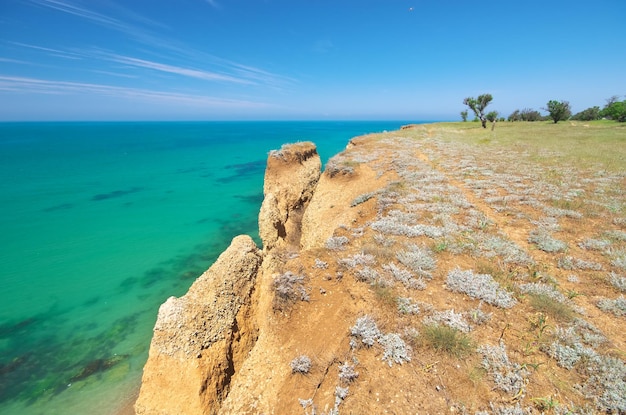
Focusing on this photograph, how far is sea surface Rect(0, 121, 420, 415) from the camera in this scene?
13.6 metres

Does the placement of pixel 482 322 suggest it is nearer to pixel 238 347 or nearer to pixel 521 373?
pixel 521 373

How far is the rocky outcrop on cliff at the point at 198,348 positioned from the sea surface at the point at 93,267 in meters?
7.94

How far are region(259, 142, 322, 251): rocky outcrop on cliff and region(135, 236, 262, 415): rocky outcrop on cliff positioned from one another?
9.93 meters

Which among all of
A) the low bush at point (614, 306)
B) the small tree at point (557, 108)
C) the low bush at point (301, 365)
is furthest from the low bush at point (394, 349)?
the small tree at point (557, 108)

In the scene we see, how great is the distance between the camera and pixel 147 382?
25.6 ft

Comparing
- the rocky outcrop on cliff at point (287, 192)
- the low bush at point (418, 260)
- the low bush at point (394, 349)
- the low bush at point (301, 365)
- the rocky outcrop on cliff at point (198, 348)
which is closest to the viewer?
the low bush at point (394, 349)

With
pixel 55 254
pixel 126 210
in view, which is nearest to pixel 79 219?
pixel 126 210

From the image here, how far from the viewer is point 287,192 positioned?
2309 cm

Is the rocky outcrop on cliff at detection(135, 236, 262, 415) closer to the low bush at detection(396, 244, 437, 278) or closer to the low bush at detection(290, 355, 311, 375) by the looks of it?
the low bush at detection(290, 355, 311, 375)

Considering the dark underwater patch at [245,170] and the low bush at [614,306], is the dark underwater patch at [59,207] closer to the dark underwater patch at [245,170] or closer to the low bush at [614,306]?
the dark underwater patch at [245,170]

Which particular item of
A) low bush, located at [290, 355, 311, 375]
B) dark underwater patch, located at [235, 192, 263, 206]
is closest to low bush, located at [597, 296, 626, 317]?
low bush, located at [290, 355, 311, 375]

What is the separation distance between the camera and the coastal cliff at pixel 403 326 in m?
5.33

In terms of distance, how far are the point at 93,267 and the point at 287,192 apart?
18267 mm

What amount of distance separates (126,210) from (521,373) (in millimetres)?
43121
